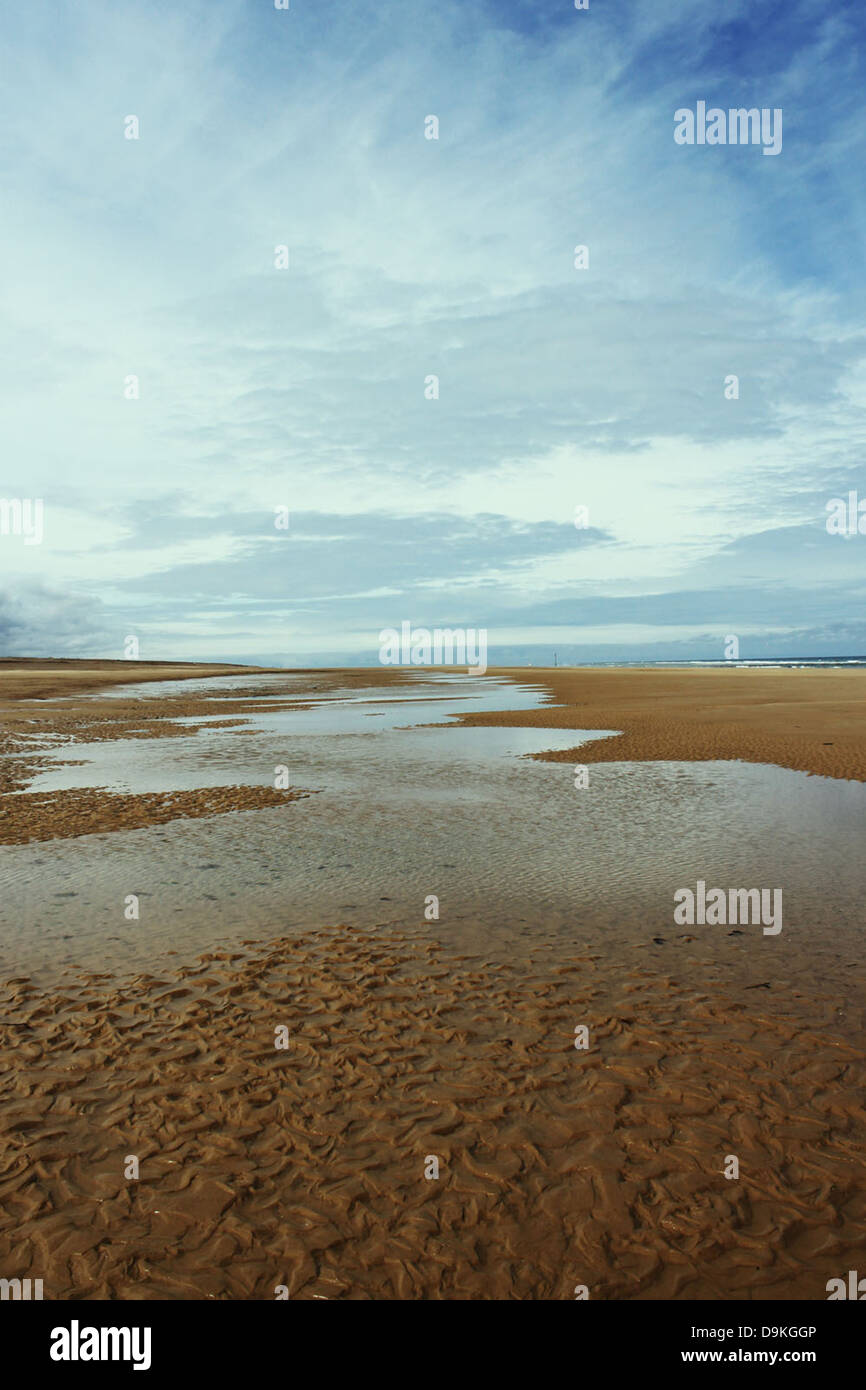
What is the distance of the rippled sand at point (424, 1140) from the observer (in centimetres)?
452

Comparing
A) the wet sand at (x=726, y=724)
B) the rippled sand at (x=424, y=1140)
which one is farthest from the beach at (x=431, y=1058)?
the wet sand at (x=726, y=724)

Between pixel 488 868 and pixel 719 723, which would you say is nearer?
pixel 488 868

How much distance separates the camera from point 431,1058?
267 inches

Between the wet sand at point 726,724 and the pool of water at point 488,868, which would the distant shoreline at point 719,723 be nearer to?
the wet sand at point 726,724

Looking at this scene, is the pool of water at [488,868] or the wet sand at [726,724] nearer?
the pool of water at [488,868]

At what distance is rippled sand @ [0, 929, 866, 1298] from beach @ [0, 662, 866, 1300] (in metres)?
0.02

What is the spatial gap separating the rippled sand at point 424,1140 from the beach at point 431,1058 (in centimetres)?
2

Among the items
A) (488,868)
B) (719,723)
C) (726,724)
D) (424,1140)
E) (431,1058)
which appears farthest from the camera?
(719,723)

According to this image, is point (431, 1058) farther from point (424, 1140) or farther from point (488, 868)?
point (488, 868)

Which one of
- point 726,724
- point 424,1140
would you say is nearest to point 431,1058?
point 424,1140

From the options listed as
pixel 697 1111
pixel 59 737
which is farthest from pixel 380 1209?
pixel 59 737

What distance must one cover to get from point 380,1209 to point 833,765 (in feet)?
67.7

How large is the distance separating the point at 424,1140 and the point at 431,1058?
1181 mm
